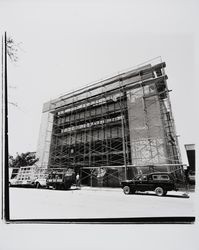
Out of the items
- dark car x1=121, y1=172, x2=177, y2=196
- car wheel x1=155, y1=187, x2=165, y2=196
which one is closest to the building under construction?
dark car x1=121, y1=172, x2=177, y2=196

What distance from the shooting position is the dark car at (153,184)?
16.3 ft

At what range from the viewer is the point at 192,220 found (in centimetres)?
228

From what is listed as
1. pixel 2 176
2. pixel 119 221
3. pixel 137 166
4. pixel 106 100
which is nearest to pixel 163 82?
pixel 106 100

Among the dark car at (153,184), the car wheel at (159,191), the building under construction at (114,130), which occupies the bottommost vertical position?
the car wheel at (159,191)

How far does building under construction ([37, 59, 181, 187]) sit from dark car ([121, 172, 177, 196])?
0.61 metres

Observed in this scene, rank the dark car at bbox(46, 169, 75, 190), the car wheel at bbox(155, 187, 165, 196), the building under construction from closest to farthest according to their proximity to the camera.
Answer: the car wheel at bbox(155, 187, 165, 196)
the building under construction
the dark car at bbox(46, 169, 75, 190)

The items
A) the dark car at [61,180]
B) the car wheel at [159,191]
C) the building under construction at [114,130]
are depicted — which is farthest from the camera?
the dark car at [61,180]

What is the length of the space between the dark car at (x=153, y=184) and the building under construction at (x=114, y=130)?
615mm

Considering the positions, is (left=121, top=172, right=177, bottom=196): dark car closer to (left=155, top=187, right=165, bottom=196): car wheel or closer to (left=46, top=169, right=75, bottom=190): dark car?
(left=155, top=187, right=165, bottom=196): car wheel

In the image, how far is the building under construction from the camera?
6.43 m

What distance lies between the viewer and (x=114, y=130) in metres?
7.91

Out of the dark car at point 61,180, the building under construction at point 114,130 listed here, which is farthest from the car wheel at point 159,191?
the dark car at point 61,180

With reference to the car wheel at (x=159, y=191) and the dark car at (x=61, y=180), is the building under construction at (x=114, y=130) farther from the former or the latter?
the car wheel at (x=159, y=191)

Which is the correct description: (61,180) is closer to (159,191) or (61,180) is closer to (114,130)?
(114,130)
